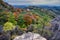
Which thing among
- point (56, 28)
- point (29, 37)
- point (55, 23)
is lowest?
point (29, 37)

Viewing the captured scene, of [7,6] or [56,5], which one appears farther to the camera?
[7,6]

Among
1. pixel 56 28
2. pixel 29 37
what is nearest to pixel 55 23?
pixel 56 28

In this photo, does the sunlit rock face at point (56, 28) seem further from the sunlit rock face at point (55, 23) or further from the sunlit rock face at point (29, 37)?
the sunlit rock face at point (29, 37)

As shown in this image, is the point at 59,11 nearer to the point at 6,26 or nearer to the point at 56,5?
the point at 56,5

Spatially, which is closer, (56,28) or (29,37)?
(29,37)

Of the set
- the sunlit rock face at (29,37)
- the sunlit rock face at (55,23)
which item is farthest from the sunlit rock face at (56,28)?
the sunlit rock face at (29,37)

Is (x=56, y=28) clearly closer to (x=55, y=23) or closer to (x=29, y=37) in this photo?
(x=55, y=23)

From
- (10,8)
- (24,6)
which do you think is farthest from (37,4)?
(10,8)

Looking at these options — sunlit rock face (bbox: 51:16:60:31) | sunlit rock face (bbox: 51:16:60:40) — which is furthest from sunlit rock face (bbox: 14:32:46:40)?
sunlit rock face (bbox: 51:16:60:31)

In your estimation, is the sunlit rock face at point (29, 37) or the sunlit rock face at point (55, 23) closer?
the sunlit rock face at point (29, 37)

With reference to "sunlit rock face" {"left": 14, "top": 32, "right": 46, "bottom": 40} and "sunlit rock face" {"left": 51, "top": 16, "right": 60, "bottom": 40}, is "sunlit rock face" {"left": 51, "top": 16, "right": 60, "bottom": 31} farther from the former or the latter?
"sunlit rock face" {"left": 14, "top": 32, "right": 46, "bottom": 40}

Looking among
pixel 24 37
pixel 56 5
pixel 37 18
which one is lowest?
pixel 24 37
